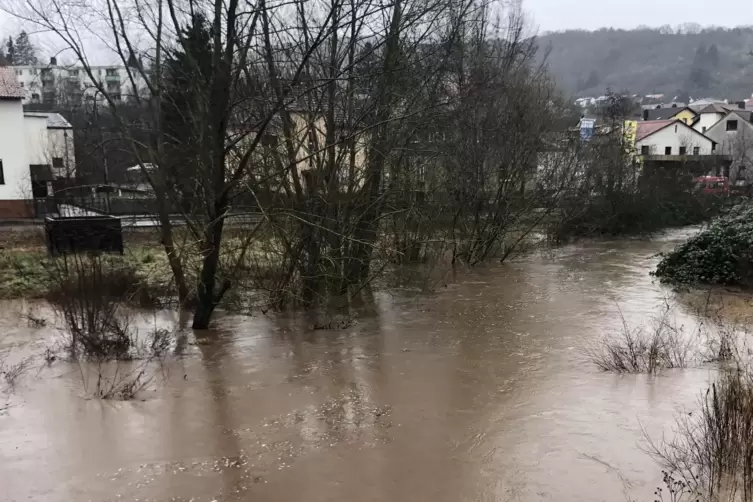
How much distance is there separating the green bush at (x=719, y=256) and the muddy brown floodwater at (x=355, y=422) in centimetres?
565

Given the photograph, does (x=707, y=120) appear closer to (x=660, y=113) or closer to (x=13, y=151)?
(x=660, y=113)

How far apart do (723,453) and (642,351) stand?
394 centimetres

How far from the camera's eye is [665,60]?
111 meters

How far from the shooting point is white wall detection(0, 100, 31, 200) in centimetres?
2880

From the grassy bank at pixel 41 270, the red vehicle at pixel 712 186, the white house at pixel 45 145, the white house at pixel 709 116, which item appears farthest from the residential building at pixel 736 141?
the white house at pixel 45 145

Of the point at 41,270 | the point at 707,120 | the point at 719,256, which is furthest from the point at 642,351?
the point at 707,120

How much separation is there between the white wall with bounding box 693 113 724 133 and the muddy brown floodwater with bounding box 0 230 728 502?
62997 mm

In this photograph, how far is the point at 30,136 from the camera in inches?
1395

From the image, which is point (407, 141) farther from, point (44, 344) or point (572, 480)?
point (572, 480)

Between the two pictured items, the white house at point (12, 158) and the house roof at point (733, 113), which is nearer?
the white house at point (12, 158)

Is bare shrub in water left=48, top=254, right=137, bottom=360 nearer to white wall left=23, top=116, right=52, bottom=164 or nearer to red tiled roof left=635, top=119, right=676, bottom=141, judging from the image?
white wall left=23, top=116, right=52, bottom=164

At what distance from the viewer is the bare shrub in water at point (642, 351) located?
8.56 metres

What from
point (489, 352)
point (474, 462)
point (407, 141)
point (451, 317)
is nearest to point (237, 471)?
point (474, 462)

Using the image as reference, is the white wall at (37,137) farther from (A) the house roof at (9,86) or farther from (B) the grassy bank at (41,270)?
(B) the grassy bank at (41,270)
